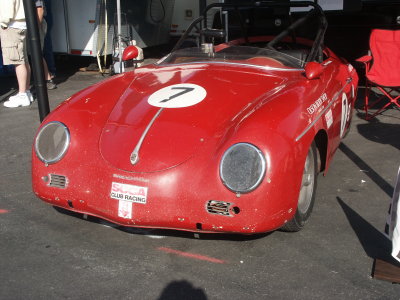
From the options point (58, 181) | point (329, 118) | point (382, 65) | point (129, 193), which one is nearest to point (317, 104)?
point (329, 118)

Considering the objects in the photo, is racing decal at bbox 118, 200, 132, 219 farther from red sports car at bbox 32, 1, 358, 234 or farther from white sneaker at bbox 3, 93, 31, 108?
white sneaker at bbox 3, 93, 31, 108

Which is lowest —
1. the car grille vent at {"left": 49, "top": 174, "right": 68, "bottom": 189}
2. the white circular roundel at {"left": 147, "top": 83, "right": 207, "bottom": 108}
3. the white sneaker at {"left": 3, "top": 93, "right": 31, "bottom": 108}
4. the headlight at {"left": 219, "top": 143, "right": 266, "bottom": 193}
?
the white sneaker at {"left": 3, "top": 93, "right": 31, "bottom": 108}

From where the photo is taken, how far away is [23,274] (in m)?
2.87

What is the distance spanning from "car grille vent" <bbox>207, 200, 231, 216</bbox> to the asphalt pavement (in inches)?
14.1

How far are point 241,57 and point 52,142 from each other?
1.73 m

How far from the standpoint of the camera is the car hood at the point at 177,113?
3.04m

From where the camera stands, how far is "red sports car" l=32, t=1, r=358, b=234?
9.22ft

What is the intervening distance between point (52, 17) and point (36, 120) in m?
3.58

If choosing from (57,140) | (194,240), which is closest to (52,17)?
(57,140)

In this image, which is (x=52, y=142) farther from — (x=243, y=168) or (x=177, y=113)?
(x=243, y=168)

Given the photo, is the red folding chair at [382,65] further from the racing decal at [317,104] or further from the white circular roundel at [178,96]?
the white circular roundel at [178,96]

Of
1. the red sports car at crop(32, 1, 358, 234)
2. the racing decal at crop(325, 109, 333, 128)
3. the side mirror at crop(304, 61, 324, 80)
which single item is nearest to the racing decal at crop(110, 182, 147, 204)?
the red sports car at crop(32, 1, 358, 234)

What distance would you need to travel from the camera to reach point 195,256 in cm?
306

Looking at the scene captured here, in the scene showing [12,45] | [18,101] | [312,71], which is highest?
[312,71]
